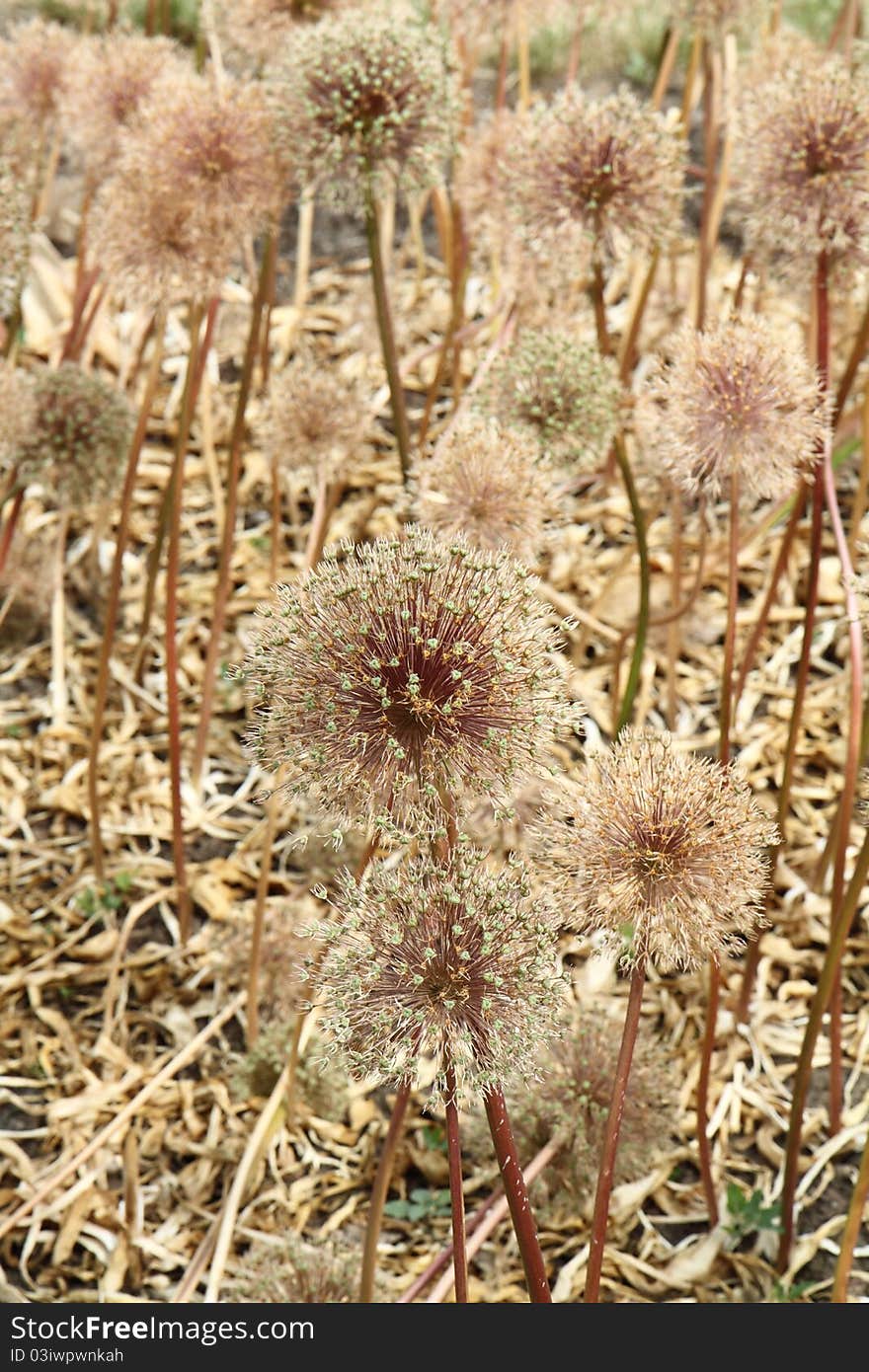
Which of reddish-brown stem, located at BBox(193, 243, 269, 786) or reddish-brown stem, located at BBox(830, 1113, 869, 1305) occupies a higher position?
reddish-brown stem, located at BBox(193, 243, 269, 786)

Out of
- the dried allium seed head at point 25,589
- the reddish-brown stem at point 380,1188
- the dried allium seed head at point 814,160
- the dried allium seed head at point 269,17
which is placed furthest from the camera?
the dried allium seed head at point 25,589

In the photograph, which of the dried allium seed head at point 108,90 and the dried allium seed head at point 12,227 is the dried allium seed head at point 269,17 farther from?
the dried allium seed head at point 12,227

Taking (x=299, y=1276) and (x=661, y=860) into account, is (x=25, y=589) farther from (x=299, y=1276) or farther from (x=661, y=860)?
(x=661, y=860)

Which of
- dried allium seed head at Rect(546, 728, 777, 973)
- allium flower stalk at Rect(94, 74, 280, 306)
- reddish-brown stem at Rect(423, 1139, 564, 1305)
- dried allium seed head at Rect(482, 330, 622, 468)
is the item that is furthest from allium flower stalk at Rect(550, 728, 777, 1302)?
allium flower stalk at Rect(94, 74, 280, 306)

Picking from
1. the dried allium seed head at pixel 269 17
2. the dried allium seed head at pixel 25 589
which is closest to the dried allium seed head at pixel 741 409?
the dried allium seed head at pixel 269 17

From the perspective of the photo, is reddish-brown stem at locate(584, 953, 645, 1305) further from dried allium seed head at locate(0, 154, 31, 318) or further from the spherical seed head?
the spherical seed head

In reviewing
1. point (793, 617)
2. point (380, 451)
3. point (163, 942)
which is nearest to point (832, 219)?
point (793, 617)

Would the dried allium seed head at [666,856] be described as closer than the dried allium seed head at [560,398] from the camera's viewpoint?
Yes
